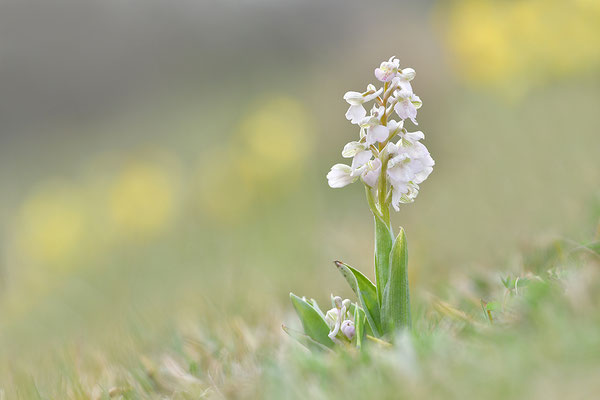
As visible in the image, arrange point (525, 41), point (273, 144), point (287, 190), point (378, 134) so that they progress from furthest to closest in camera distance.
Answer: point (525, 41) < point (287, 190) < point (273, 144) < point (378, 134)

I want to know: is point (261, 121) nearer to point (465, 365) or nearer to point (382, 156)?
point (382, 156)

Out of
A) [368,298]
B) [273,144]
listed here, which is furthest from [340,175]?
[273,144]

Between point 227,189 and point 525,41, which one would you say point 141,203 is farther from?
point 525,41

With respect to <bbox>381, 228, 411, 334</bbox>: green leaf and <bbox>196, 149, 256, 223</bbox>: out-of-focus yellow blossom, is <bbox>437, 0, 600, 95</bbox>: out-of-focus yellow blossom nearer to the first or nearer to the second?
<bbox>196, 149, 256, 223</bbox>: out-of-focus yellow blossom

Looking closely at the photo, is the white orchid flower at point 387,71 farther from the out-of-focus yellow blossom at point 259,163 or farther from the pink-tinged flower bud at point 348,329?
the out-of-focus yellow blossom at point 259,163

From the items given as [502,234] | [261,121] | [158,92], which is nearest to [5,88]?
[158,92]

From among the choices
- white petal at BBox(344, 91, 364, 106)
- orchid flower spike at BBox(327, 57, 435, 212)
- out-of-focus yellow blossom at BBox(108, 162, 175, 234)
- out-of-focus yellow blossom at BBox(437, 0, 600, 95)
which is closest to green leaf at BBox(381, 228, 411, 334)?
orchid flower spike at BBox(327, 57, 435, 212)
